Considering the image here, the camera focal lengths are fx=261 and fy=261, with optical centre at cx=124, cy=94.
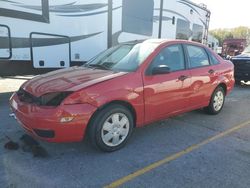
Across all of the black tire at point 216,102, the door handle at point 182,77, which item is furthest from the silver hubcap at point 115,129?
the black tire at point 216,102

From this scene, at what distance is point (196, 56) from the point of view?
511cm

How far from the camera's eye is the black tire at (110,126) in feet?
11.5

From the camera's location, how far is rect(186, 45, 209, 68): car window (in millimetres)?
4916

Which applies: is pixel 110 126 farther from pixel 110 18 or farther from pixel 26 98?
pixel 110 18

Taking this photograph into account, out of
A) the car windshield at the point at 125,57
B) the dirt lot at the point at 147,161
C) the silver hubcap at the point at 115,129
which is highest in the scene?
the car windshield at the point at 125,57

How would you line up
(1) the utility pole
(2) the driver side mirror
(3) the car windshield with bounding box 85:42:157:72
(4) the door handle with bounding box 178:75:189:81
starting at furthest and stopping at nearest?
(1) the utility pole < (4) the door handle with bounding box 178:75:189:81 < (3) the car windshield with bounding box 85:42:157:72 < (2) the driver side mirror

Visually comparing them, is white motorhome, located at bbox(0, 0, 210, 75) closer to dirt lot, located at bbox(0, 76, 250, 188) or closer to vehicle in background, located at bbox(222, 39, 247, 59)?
dirt lot, located at bbox(0, 76, 250, 188)

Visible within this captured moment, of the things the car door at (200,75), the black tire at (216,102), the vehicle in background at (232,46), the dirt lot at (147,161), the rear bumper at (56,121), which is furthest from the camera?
the vehicle in background at (232,46)

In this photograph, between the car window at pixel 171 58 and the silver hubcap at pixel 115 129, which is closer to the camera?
the silver hubcap at pixel 115 129

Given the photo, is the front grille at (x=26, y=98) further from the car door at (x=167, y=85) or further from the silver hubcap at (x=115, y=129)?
the car door at (x=167, y=85)

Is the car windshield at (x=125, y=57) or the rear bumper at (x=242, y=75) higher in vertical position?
the car windshield at (x=125, y=57)

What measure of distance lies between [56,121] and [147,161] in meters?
1.32

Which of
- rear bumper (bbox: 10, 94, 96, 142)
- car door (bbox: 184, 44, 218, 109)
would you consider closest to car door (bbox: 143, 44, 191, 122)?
car door (bbox: 184, 44, 218, 109)

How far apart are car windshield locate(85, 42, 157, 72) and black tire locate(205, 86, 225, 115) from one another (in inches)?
Answer: 80.0
